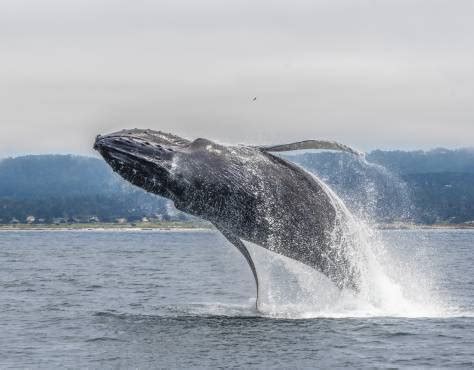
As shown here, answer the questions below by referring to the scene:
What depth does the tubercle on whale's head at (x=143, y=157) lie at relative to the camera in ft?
57.7

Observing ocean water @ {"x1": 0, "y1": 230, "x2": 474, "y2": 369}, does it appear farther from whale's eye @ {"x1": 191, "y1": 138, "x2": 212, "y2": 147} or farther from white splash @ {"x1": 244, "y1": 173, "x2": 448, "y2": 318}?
whale's eye @ {"x1": 191, "y1": 138, "x2": 212, "y2": 147}

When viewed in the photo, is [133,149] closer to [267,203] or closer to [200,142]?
[200,142]

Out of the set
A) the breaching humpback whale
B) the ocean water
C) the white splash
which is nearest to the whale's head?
the breaching humpback whale

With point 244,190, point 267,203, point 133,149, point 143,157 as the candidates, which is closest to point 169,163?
point 143,157

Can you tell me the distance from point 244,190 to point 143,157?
2069 mm

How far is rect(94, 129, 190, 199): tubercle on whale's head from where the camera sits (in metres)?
17.6

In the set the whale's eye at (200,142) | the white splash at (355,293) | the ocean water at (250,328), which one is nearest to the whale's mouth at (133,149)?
the whale's eye at (200,142)

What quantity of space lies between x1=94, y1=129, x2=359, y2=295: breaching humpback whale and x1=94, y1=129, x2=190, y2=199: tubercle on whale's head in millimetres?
19

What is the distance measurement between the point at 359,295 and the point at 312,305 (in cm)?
300

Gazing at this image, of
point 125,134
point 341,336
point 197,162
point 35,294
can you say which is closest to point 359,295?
point 341,336

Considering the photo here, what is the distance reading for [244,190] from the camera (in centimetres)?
1828

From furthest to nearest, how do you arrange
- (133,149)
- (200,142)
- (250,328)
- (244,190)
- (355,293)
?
1. (355,293)
2. (250,328)
3. (200,142)
4. (244,190)
5. (133,149)

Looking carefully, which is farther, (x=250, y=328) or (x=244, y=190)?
(x=250, y=328)

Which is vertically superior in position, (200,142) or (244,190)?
(200,142)
